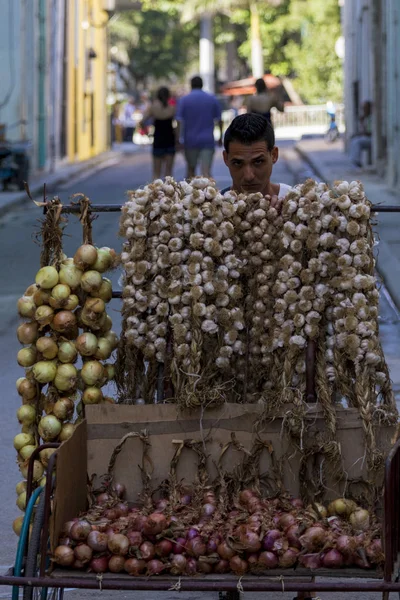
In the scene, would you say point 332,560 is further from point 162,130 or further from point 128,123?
point 128,123

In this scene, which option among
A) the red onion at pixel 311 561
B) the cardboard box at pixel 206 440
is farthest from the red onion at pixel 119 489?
the red onion at pixel 311 561

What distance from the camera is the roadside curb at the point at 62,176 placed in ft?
66.2

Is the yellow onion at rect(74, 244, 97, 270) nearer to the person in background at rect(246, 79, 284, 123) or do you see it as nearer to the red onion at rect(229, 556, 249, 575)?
the red onion at rect(229, 556, 249, 575)

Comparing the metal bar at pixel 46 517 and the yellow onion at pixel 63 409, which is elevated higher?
the yellow onion at pixel 63 409

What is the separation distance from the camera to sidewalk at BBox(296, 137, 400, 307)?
12.2 meters

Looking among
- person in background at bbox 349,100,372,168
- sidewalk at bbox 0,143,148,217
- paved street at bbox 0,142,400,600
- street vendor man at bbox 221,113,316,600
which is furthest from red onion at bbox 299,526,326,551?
person in background at bbox 349,100,372,168

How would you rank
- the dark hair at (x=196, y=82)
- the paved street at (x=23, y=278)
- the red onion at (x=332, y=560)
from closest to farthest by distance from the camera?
1. the red onion at (x=332, y=560)
2. the paved street at (x=23, y=278)
3. the dark hair at (x=196, y=82)

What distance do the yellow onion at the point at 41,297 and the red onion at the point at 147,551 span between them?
902 mm

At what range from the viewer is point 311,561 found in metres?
3.39

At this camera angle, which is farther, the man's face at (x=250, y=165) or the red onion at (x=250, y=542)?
the man's face at (x=250, y=165)

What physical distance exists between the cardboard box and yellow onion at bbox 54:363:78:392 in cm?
16

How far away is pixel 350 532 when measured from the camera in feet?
11.6

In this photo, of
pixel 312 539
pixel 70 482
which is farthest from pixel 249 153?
pixel 312 539

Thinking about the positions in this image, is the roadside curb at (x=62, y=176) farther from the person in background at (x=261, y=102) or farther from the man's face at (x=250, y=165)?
the man's face at (x=250, y=165)
